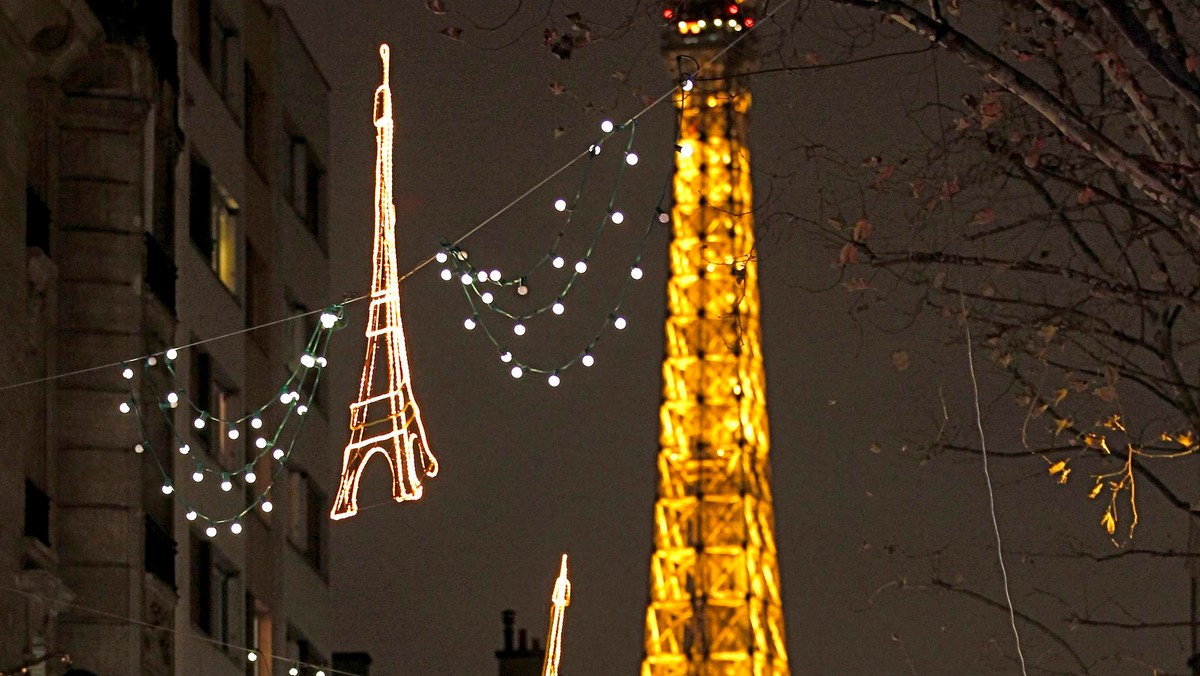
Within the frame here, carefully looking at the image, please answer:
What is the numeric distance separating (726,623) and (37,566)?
50528 mm

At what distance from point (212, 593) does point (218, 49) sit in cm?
586

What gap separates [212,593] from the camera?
25.0 m

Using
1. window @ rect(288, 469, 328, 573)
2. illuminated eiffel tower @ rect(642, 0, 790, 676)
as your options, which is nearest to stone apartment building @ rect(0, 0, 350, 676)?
window @ rect(288, 469, 328, 573)

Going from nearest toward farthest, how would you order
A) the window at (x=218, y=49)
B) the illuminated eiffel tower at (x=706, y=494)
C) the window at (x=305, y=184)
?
the window at (x=218, y=49)
the window at (x=305, y=184)
the illuminated eiffel tower at (x=706, y=494)

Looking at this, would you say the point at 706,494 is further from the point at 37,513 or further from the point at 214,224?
the point at 37,513

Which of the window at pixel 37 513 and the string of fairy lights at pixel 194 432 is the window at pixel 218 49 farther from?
the window at pixel 37 513

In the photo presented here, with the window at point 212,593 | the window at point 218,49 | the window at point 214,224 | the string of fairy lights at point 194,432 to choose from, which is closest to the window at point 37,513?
the string of fairy lights at point 194,432

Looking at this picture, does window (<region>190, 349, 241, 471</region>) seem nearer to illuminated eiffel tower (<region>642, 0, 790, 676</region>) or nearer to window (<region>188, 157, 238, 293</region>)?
window (<region>188, 157, 238, 293</region>)

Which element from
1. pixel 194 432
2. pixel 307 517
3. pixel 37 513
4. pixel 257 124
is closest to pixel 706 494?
pixel 307 517

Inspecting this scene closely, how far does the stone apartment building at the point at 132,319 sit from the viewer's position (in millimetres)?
19875

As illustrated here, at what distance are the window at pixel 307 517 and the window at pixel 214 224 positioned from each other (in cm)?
336

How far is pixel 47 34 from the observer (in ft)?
67.2

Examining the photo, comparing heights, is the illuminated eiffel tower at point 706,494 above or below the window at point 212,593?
above

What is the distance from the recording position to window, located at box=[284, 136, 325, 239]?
101ft
